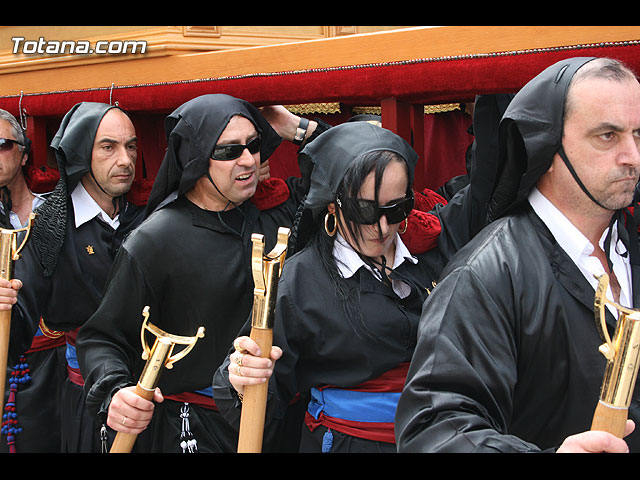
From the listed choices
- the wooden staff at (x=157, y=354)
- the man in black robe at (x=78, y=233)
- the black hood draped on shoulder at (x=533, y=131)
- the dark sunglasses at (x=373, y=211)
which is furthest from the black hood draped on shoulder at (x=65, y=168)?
the black hood draped on shoulder at (x=533, y=131)

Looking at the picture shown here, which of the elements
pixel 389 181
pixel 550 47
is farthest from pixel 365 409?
pixel 550 47

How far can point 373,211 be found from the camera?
Answer: 2.21 m

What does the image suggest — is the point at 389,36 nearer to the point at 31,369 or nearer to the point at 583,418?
the point at 583,418

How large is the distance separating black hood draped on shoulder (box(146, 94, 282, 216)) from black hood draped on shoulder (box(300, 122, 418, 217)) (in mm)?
496

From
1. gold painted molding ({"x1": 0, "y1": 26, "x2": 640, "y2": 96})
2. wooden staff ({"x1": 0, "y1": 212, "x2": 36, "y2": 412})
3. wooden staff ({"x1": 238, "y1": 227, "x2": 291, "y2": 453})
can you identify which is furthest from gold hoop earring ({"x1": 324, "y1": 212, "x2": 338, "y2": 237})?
wooden staff ({"x1": 0, "y1": 212, "x2": 36, "y2": 412})

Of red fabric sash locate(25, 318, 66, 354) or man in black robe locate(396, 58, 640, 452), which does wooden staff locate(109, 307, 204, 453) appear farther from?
red fabric sash locate(25, 318, 66, 354)

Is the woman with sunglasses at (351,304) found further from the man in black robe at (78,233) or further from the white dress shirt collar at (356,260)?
the man in black robe at (78,233)

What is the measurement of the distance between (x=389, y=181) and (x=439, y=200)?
625mm

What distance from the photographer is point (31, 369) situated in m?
3.93

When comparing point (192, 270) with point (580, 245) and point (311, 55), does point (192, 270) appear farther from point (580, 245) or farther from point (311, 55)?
point (580, 245)

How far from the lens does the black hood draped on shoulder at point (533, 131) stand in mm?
1675

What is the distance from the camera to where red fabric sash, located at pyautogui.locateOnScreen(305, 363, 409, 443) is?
2.27 meters

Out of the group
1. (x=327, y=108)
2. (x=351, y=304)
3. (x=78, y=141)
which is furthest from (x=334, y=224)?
(x=78, y=141)

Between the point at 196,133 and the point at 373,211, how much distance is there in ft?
3.12
